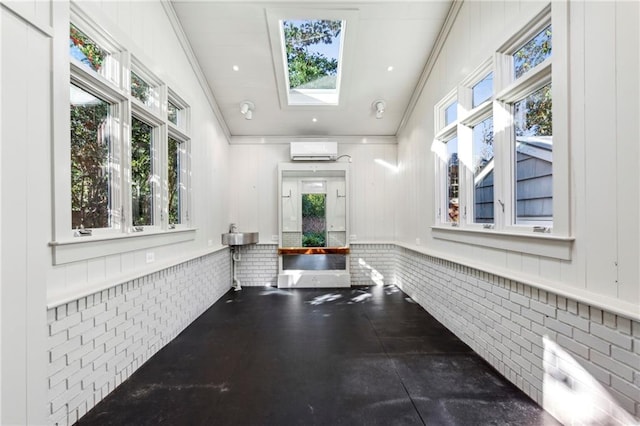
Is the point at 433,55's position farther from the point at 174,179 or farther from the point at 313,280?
the point at 313,280

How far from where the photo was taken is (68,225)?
1860 millimetres

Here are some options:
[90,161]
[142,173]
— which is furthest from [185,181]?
[90,161]

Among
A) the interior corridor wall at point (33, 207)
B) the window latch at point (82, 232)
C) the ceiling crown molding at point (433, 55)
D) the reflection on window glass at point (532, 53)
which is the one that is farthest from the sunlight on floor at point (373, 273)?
the window latch at point (82, 232)

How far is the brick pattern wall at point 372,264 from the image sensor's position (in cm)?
545

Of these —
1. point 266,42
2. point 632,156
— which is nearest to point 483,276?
point 632,156

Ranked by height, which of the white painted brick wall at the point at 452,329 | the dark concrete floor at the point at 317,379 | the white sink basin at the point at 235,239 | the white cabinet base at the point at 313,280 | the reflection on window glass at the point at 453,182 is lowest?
the dark concrete floor at the point at 317,379

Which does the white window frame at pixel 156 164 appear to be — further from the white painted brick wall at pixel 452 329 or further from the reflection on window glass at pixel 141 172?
the white painted brick wall at pixel 452 329

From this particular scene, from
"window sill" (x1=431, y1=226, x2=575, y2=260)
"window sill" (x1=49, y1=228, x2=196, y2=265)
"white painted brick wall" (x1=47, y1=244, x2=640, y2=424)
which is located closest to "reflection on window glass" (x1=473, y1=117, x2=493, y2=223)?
"window sill" (x1=431, y1=226, x2=575, y2=260)

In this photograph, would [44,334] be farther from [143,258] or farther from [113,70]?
[113,70]

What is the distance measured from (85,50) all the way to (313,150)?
3510 mm

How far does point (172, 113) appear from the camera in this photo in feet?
11.4

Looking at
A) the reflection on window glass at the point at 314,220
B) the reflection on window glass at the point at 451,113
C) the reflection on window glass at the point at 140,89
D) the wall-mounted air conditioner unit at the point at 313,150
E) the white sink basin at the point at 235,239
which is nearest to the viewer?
the reflection on window glass at the point at 140,89

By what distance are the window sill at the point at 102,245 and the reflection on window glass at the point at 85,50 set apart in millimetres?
1297

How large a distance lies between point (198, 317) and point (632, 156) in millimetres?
4279
